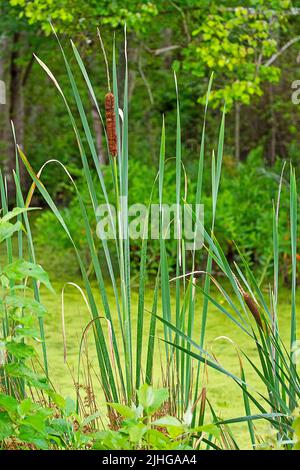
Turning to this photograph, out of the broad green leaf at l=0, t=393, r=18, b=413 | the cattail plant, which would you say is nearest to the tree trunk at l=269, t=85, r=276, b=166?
the cattail plant

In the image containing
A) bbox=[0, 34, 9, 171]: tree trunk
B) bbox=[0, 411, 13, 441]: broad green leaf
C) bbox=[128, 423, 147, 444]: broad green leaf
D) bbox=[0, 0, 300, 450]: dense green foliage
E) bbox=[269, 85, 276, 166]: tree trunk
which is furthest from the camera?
bbox=[269, 85, 276, 166]: tree trunk

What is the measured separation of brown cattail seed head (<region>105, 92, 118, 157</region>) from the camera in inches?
61.1

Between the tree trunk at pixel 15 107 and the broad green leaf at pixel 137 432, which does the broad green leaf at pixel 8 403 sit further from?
the tree trunk at pixel 15 107

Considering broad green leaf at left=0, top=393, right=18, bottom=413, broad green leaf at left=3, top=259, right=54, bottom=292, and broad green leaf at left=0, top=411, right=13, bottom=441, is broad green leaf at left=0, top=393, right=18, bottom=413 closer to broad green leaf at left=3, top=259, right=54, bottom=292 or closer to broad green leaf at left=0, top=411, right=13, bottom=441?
broad green leaf at left=0, top=411, right=13, bottom=441

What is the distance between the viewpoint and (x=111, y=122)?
5.12 feet

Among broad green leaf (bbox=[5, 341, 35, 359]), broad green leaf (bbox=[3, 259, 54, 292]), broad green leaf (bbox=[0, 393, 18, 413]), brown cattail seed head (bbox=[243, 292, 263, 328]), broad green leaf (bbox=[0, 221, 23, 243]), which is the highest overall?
broad green leaf (bbox=[0, 221, 23, 243])

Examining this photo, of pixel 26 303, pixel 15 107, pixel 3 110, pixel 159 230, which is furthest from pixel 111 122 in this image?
pixel 3 110

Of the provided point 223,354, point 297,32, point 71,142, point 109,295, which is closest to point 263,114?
point 297,32

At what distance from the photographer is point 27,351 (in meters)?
1.44

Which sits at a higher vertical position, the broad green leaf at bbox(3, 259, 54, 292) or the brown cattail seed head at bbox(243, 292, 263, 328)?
the broad green leaf at bbox(3, 259, 54, 292)

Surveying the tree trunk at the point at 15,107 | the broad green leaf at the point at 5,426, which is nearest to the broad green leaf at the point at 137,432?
the broad green leaf at the point at 5,426

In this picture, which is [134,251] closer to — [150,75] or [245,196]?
[245,196]

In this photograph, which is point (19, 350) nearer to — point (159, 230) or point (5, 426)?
point (5, 426)

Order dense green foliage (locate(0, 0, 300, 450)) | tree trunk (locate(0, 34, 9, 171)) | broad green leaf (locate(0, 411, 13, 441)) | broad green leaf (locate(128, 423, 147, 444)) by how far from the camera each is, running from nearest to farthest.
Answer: broad green leaf (locate(128, 423, 147, 444)) → broad green leaf (locate(0, 411, 13, 441)) → dense green foliage (locate(0, 0, 300, 450)) → tree trunk (locate(0, 34, 9, 171))
